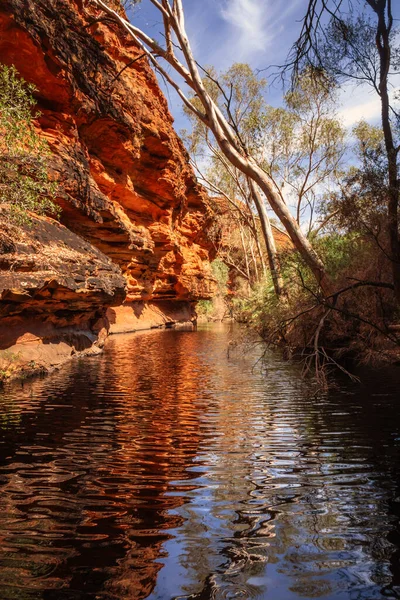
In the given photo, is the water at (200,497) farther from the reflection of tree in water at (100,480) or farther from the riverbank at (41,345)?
the riverbank at (41,345)

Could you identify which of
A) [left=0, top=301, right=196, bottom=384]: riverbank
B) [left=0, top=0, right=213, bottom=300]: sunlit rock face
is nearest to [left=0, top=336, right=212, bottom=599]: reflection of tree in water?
[left=0, top=301, right=196, bottom=384]: riverbank

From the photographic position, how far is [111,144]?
72.5ft

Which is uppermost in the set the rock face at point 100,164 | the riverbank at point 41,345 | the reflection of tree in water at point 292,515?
the rock face at point 100,164

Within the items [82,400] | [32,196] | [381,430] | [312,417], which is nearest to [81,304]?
[32,196]

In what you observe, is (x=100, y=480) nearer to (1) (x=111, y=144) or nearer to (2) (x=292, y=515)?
(2) (x=292, y=515)

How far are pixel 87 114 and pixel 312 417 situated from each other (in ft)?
54.7

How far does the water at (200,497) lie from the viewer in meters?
2.65

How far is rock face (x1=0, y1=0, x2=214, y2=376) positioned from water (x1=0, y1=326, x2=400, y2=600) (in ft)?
18.5

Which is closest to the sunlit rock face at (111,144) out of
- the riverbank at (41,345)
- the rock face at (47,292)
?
the rock face at (47,292)

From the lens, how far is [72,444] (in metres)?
5.52

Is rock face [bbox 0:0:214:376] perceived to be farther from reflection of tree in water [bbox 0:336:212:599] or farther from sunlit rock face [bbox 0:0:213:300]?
reflection of tree in water [bbox 0:336:212:599]

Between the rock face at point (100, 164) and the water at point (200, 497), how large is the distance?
5.63m

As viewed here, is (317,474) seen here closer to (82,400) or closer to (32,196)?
(82,400)

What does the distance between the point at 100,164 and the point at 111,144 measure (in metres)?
1.14
